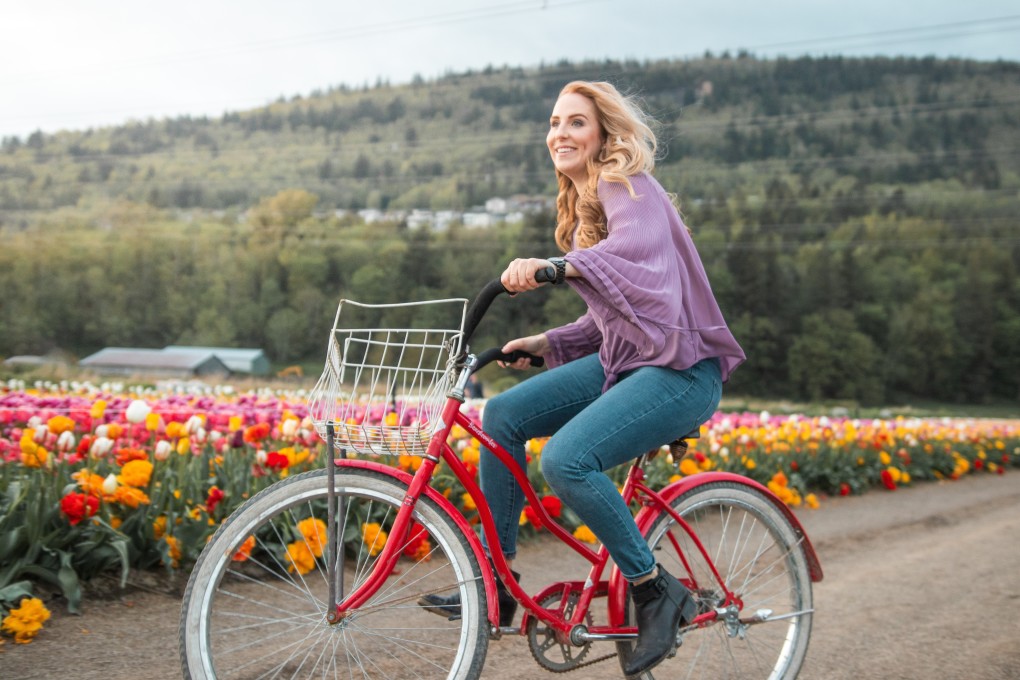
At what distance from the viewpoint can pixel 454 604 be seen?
2.57 metres

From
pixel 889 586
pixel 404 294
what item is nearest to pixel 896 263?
pixel 404 294

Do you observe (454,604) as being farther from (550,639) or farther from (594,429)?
(594,429)

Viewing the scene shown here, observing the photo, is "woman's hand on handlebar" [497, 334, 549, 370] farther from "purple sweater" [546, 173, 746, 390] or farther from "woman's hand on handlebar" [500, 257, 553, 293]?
"woman's hand on handlebar" [500, 257, 553, 293]

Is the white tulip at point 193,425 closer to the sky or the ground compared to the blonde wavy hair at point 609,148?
closer to the ground

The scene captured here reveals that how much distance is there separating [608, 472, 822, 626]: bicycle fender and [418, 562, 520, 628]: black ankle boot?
294 millimetres

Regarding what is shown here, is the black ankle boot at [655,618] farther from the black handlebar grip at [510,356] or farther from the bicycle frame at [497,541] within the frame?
the black handlebar grip at [510,356]

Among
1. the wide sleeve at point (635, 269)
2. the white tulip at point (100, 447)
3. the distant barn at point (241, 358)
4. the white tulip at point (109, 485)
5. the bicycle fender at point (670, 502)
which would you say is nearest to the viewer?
the wide sleeve at point (635, 269)

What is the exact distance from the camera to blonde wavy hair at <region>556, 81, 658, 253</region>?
8.88 feet

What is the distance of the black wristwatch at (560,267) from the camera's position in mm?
2383

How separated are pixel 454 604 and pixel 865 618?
2.39m

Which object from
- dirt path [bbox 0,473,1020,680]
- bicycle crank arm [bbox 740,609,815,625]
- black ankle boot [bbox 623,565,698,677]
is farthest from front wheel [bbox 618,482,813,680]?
dirt path [bbox 0,473,1020,680]

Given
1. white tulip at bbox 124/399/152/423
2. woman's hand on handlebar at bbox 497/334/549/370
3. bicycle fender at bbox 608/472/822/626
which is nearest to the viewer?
bicycle fender at bbox 608/472/822/626

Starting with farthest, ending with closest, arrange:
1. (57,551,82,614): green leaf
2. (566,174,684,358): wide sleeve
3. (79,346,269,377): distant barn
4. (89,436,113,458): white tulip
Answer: (79,346,269,377): distant barn < (89,436,113,458): white tulip < (57,551,82,614): green leaf < (566,174,684,358): wide sleeve

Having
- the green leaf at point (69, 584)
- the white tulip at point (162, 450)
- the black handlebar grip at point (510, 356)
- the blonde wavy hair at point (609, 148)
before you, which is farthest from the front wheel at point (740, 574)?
the white tulip at point (162, 450)
